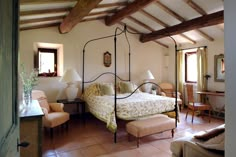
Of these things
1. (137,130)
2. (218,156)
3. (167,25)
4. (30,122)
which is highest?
(167,25)

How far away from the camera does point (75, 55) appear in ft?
18.3

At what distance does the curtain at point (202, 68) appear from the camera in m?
6.01

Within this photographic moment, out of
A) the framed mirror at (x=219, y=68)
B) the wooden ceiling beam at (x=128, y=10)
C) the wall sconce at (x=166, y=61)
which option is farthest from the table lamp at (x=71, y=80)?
the framed mirror at (x=219, y=68)

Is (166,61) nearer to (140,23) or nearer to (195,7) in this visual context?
(140,23)

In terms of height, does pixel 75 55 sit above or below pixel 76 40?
below

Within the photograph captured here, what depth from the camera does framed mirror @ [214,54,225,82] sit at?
5543 mm

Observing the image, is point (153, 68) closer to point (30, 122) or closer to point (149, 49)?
point (149, 49)

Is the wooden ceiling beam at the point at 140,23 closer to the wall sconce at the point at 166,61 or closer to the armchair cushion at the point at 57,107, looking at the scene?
the wall sconce at the point at 166,61

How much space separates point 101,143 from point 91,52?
10.1ft

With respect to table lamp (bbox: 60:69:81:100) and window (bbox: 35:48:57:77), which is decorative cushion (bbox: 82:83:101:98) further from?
window (bbox: 35:48:57:77)

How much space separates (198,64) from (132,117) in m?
3.46

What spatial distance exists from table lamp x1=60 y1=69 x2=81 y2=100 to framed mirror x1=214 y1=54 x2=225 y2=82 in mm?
4057

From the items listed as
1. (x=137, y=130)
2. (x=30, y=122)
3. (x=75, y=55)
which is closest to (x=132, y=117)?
(x=137, y=130)

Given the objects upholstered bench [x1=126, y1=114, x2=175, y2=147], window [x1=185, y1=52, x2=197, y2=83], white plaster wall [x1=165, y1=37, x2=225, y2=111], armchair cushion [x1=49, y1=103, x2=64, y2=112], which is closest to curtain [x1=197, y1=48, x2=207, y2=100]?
white plaster wall [x1=165, y1=37, x2=225, y2=111]
